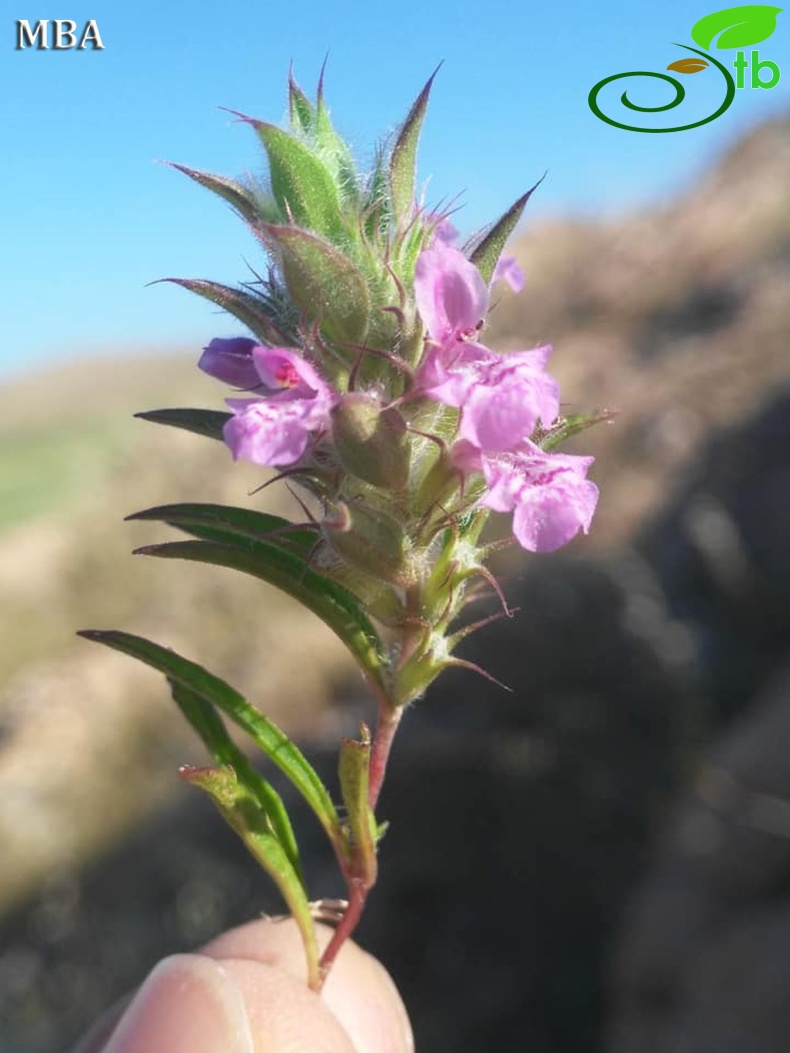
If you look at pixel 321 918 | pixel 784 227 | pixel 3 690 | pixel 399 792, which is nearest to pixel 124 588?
pixel 3 690

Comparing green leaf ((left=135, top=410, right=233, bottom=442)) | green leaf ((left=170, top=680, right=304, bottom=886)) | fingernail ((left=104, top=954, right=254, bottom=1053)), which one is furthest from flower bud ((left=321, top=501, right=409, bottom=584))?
fingernail ((left=104, top=954, right=254, bottom=1053))

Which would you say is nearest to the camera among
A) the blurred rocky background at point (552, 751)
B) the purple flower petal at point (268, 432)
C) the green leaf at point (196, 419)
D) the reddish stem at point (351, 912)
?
the purple flower petal at point (268, 432)

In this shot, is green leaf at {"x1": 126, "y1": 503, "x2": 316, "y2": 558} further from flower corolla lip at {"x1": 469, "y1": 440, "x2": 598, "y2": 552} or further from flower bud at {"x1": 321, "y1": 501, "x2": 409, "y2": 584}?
flower corolla lip at {"x1": 469, "y1": 440, "x2": 598, "y2": 552}

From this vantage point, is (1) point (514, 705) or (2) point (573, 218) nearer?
(1) point (514, 705)

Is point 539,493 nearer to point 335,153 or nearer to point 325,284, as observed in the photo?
point 325,284

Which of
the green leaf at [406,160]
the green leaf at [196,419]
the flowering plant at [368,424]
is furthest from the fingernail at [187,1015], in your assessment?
the green leaf at [406,160]

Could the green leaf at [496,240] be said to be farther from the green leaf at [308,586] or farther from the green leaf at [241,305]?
the green leaf at [308,586]

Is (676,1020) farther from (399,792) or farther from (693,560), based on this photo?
(693,560)
